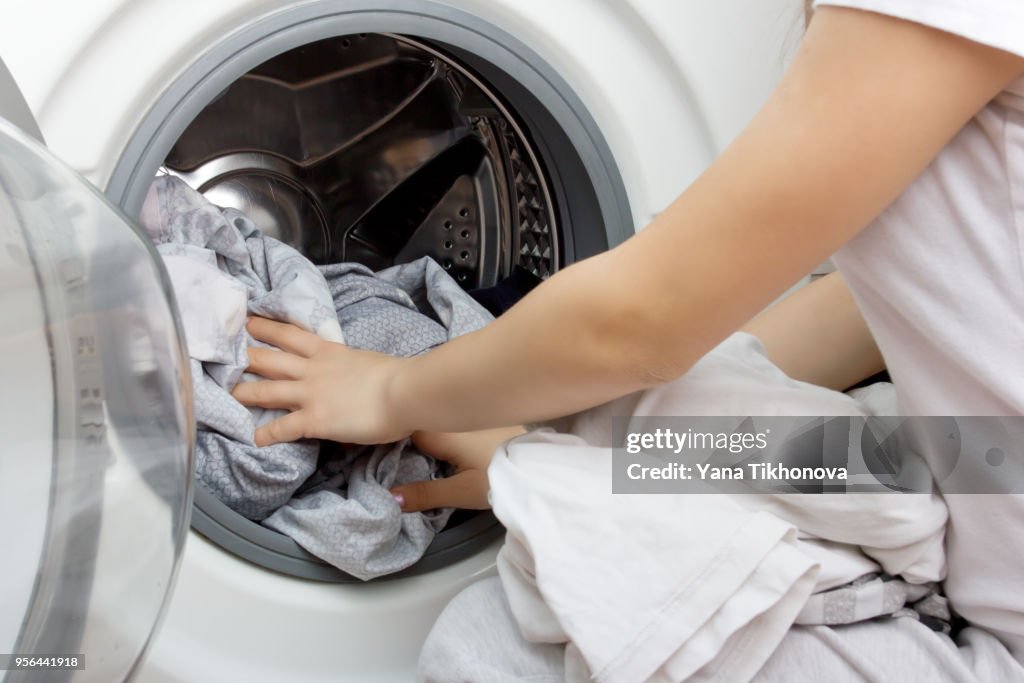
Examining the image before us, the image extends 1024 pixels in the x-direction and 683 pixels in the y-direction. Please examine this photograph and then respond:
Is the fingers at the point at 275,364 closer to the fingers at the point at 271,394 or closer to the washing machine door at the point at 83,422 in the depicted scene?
the fingers at the point at 271,394

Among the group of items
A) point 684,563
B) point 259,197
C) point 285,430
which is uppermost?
point 259,197

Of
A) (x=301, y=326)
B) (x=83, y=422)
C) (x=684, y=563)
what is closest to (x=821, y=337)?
(x=684, y=563)

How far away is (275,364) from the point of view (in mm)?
740

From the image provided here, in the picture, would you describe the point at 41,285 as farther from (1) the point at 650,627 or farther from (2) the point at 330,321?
(1) the point at 650,627

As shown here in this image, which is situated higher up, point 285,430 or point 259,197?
point 259,197

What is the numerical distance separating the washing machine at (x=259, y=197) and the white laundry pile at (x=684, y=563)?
20cm

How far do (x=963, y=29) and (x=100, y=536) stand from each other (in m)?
0.49

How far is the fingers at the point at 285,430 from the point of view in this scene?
0.71 meters

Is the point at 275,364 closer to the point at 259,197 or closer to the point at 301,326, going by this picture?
the point at 301,326

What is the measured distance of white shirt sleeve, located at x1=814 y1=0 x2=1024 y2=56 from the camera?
38 cm

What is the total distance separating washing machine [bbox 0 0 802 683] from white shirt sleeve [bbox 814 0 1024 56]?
34cm

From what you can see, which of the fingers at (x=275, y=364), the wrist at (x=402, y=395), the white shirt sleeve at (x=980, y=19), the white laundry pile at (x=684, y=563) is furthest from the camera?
the fingers at (x=275, y=364)

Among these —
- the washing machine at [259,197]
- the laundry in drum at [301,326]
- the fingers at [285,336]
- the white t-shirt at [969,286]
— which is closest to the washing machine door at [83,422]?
the washing machine at [259,197]

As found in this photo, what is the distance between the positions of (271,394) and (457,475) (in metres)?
0.16
